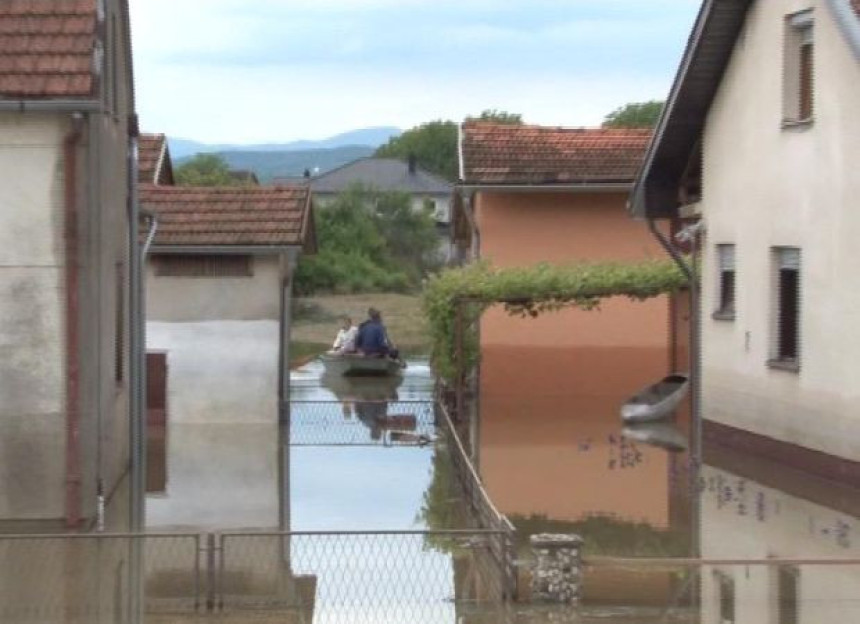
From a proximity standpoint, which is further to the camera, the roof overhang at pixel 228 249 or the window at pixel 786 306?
the roof overhang at pixel 228 249

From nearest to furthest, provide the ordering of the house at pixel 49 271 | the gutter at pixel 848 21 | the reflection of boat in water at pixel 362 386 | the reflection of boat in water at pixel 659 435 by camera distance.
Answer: the house at pixel 49 271 < the gutter at pixel 848 21 < the reflection of boat in water at pixel 659 435 < the reflection of boat in water at pixel 362 386

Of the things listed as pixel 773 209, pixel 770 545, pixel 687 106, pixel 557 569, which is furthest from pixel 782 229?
pixel 557 569

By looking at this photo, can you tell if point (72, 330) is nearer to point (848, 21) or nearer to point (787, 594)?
point (787, 594)

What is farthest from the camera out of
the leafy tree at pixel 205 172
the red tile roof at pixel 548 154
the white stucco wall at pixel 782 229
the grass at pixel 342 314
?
the leafy tree at pixel 205 172

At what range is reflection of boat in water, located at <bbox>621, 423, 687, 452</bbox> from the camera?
1053 inches

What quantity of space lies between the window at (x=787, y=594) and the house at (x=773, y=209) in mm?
5626

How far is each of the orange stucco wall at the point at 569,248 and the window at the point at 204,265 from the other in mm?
7212

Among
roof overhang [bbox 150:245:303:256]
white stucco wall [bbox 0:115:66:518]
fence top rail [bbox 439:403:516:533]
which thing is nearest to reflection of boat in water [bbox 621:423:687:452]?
fence top rail [bbox 439:403:516:533]

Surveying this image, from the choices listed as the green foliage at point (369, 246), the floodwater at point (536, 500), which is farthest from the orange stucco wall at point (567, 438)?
the green foliage at point (369, 246)

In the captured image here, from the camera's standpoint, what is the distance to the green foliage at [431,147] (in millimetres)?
158500

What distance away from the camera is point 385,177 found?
472 ft

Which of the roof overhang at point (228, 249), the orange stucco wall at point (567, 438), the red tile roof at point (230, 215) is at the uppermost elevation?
the red tile roof at point (230, 215)

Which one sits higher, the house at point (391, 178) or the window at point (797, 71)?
the house at point (391, 178)

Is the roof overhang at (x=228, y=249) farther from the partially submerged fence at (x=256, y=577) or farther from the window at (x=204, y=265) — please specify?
the partially submerged fence at (x=256, y=577)
